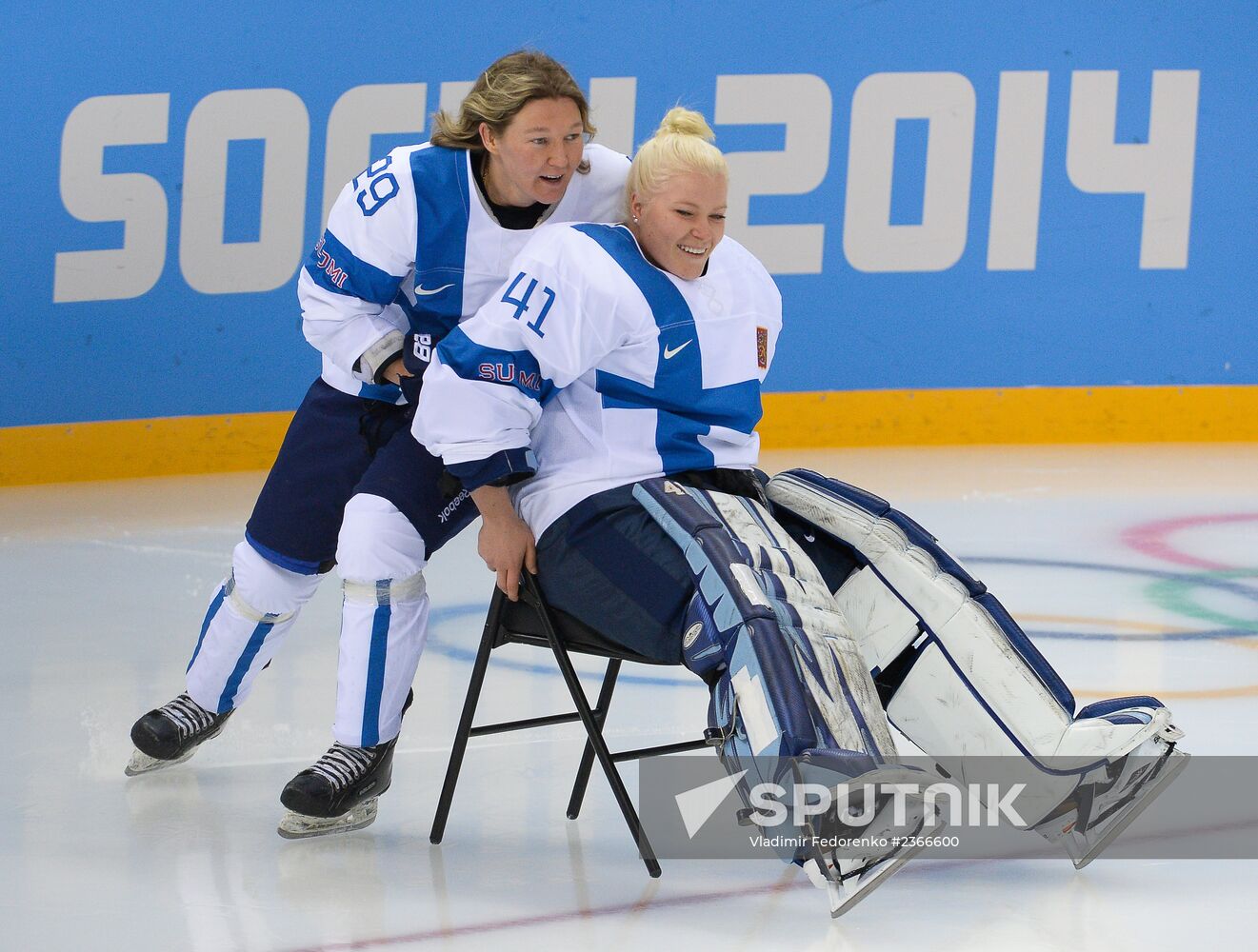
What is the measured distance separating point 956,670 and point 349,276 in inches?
43.3

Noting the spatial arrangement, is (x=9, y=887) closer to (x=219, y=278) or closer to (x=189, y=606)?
(x=189, y=606)

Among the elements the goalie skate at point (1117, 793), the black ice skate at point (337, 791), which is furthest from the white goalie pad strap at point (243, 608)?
the goalie skate at point (1117, 793)

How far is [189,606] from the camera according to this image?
14.1ft

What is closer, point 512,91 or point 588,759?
point 512,91

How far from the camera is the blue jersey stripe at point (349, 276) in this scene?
9.10ft

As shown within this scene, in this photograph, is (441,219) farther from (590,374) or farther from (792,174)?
(792,174)

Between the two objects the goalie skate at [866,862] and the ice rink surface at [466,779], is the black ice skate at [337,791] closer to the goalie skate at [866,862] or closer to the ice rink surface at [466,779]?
the ice rink surface at [466,779]

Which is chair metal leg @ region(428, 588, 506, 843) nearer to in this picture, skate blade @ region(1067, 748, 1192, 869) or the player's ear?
the player's ear

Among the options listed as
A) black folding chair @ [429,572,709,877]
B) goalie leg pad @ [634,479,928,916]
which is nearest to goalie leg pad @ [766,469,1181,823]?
goalie leg pad @ [634,479,928,916]

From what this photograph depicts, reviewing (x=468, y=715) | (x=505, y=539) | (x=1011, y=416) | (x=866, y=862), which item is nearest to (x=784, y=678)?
(x=866, y=862)

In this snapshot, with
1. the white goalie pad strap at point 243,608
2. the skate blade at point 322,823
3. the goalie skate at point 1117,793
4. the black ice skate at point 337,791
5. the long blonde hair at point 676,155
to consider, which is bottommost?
the skate blade at point 322,823

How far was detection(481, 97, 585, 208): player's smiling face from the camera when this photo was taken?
2682 millimetres

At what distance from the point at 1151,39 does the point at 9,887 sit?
530 cm

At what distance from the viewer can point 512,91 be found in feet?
8.80
